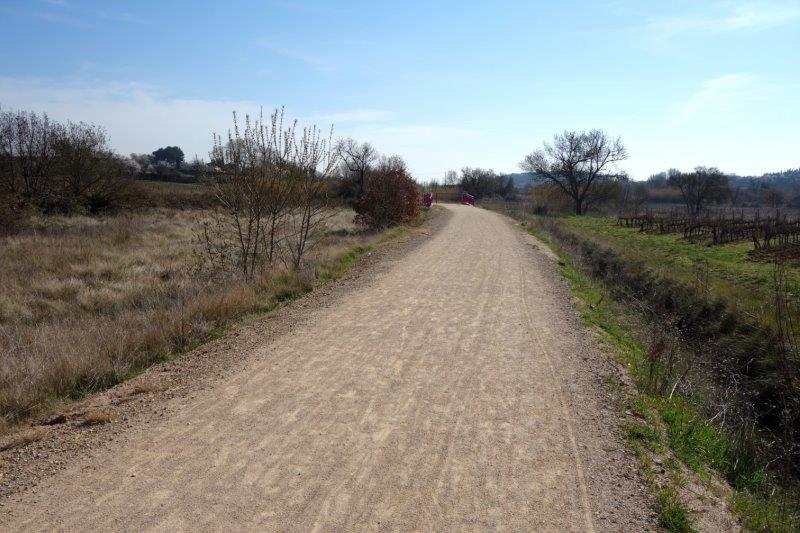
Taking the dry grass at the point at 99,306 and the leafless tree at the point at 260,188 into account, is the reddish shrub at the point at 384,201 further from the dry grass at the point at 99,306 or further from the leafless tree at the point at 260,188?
the leafless tree at the point at 260,188

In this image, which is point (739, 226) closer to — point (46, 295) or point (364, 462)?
point (364, 462)

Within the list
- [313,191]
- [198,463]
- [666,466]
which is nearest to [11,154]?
[313,191]

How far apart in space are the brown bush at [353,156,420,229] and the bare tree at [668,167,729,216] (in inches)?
1408

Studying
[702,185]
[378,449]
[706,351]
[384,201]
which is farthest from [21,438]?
[702,185]

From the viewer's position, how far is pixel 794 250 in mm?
14742

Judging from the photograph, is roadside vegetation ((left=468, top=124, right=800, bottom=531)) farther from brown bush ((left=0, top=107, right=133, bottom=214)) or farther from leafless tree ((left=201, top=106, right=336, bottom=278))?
brown bush ((left=0, top=107, right=133, bottom=214))

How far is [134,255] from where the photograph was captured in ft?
57.5

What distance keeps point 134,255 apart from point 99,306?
7316 millimetres

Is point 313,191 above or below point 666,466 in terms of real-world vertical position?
above

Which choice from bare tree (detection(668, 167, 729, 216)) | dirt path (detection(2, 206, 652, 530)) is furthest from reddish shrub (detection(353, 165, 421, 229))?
bare tree (detection(668, 167, 729, 216))

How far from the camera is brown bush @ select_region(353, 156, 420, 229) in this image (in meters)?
25.6

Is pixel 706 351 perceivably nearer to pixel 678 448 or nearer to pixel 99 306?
pixel 678 448

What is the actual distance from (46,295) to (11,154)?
21088 millimetres

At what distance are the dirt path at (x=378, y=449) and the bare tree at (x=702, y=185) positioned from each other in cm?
5051
